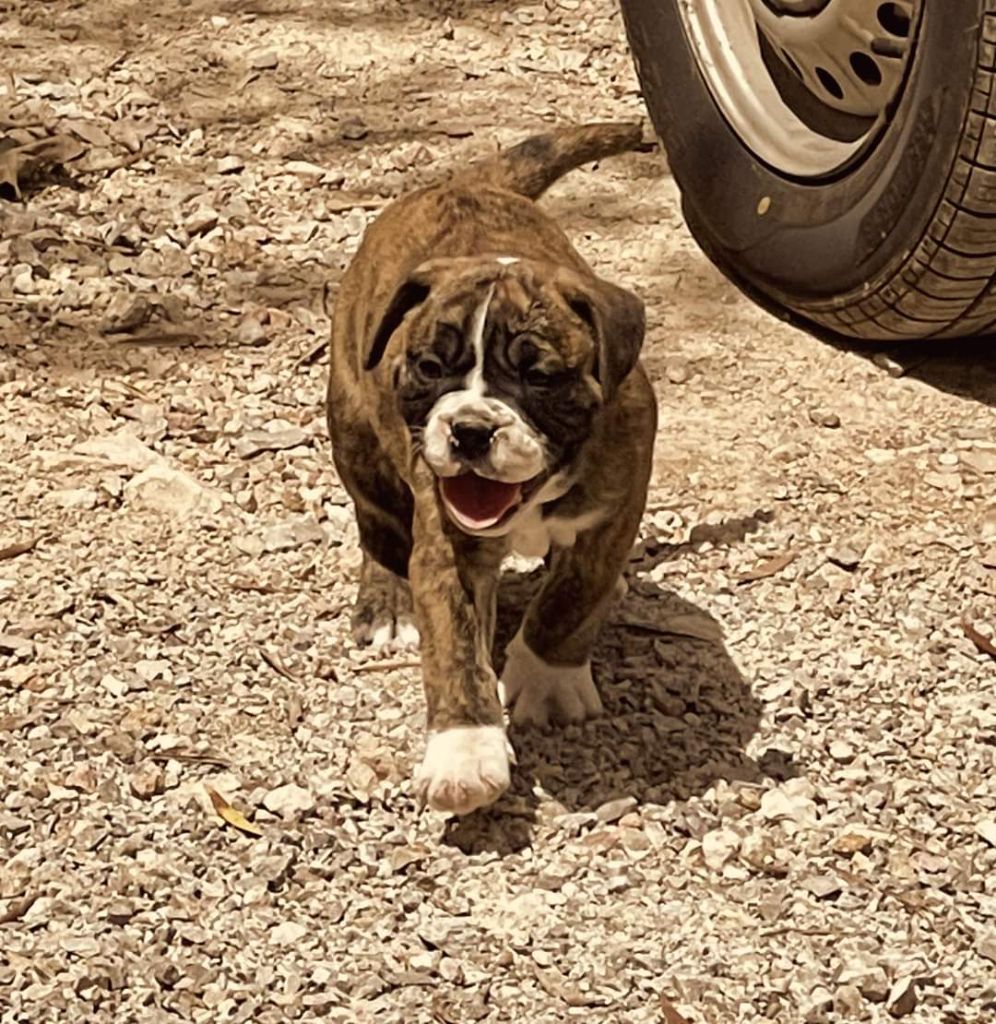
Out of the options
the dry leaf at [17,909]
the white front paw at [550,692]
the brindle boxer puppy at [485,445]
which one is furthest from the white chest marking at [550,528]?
the dry leaf at [17,909]

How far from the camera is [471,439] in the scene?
13.1 feet

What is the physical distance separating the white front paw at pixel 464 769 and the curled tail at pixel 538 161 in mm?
1511

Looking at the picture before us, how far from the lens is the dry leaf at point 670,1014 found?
3.88 m

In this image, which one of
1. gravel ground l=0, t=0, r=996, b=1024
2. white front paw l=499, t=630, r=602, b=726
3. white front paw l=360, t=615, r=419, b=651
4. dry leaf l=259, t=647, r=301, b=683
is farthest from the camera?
white front paw l=360, t=615, r=419, b=651

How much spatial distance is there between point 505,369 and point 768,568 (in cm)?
131

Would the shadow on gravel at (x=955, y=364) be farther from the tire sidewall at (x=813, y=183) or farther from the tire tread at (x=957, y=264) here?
the tire sidewall at (x=813, y=183)

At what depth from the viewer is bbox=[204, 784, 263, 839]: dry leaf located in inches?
171

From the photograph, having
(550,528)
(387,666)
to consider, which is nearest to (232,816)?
(387,666)

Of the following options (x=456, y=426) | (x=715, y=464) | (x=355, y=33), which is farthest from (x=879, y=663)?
(x=355, y=33)

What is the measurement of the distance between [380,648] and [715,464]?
114cm

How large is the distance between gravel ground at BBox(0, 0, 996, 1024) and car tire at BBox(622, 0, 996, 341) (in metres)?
0.25

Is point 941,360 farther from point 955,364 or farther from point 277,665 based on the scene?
point 277,665

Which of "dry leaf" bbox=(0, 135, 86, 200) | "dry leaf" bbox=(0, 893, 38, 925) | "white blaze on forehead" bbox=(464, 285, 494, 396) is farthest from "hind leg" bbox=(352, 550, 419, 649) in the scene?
"dry leaf" bbox=(0, 135, 86, 200)

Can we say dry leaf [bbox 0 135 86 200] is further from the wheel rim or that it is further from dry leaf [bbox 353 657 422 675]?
dry leaf [bbox 353 657 422 675]
